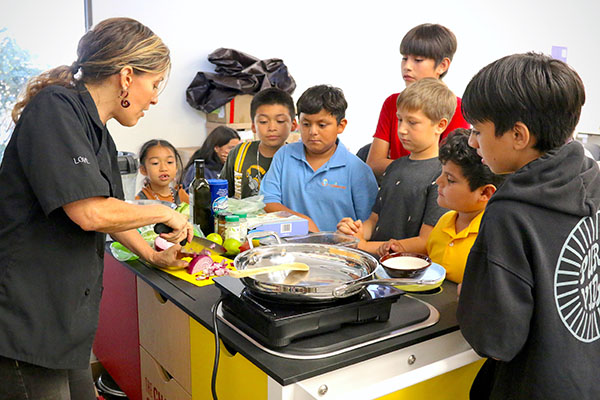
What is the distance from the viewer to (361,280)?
3.74 feet

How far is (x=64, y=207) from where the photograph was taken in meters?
1.09

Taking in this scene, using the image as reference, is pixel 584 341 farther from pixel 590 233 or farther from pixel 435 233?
pixel 435 233

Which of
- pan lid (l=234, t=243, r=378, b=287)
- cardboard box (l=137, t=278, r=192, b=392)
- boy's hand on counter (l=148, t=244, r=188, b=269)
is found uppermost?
pan lid (l=234, t=243, r=378, b=287)

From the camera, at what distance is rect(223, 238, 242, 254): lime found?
1.68 m

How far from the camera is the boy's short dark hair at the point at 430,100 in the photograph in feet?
6.40

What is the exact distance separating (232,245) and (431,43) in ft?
4.50

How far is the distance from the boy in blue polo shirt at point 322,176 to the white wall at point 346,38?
2.35m

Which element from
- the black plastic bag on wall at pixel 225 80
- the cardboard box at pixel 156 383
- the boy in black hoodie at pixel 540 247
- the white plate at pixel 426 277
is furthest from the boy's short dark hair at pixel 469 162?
the black plastic bag on wall at pixel 225 80

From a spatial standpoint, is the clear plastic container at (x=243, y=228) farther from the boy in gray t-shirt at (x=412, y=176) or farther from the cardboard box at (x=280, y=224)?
the boy in gray t-shirt at (x=412, y=176)

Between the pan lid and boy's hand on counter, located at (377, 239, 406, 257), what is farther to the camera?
boy's hand on counter, located at (377, 239, 406, 257)

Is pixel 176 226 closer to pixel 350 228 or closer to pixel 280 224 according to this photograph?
pixel 280 224

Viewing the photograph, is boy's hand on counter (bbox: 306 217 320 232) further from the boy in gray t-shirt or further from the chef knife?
the chef knife

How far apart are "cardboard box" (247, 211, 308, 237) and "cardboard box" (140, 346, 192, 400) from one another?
511mm

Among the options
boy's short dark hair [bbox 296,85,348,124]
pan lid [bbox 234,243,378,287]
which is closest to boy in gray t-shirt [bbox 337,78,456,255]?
boy's short dark hair [bbox 296,85,348,124]
